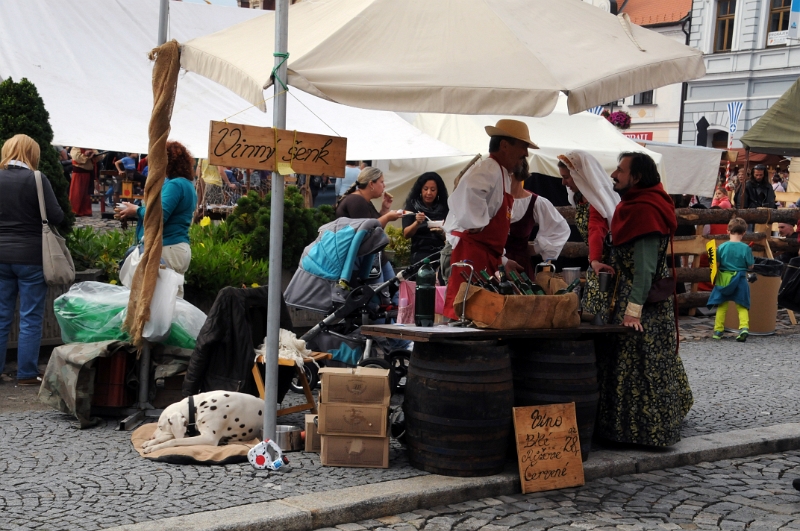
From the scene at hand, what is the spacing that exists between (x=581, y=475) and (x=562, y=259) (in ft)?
23.0

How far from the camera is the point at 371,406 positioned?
18.5 ft

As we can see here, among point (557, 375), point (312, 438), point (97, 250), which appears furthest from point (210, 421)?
point (97, 250)

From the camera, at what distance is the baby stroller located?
762 cm

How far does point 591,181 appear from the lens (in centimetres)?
641

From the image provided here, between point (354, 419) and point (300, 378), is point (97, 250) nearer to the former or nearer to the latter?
point (300, 378)

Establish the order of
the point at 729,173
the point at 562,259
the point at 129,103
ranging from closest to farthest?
the point at 129,103
the point at 562,259
the point at 729,173

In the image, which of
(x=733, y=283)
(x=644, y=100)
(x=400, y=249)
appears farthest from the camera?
(x=644, y=100)

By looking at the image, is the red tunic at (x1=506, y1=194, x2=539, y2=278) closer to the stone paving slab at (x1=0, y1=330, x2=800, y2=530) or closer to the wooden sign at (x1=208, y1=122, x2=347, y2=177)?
the stone paving slab at (x1=0, y1=330, x2=800, y2=530)

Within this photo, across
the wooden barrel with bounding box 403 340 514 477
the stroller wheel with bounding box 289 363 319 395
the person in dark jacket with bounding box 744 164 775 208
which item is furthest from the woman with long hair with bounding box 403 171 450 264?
the person in dark jacket with bounding box 744 164 775 208

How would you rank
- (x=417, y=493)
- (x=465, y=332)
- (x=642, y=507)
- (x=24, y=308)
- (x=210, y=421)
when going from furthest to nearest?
(x=24, y=308)
(x=210, y=421)
(x=465, y=332)
(x=642, y=507)
(x=417, y=493)

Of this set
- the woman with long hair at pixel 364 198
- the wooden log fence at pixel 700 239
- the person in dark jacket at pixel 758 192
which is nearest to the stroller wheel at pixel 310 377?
the woman with long hair at pixel 364 198

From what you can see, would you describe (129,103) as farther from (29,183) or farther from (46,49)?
→ (29,183)

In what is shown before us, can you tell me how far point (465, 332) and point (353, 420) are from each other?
34.4 inches

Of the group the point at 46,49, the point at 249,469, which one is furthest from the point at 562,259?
the point at 249,469
